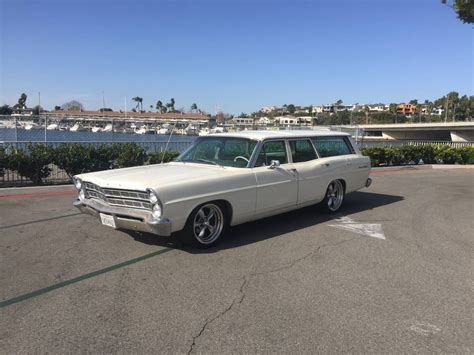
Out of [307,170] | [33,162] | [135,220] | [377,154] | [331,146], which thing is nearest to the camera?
[135,220]

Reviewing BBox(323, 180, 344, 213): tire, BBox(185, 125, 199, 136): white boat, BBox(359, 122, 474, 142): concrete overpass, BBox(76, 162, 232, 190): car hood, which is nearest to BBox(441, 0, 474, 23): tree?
BBox(185, 125, 199, 136): white boat

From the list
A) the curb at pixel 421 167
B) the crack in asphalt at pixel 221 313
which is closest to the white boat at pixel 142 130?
the curb at pixel 421 167

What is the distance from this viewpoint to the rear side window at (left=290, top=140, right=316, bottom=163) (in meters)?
7.26

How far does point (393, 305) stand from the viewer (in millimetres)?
4152

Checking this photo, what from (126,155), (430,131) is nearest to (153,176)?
(126,155)

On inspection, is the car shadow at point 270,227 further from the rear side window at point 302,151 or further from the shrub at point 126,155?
the shrub at point 126,155

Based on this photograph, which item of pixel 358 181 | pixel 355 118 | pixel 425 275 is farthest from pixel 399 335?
pixel 355 118

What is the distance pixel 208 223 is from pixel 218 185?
0.52 metres

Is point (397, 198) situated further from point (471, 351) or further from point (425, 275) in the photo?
point (471, 351)

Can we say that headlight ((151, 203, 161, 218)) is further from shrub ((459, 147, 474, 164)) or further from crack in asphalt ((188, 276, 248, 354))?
shrub ((459, 147, 474, 164))

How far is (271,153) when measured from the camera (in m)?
6.81

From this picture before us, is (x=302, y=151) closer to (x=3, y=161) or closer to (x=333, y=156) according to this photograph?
(x=333, y=156)

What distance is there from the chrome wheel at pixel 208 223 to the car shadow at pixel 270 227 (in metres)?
0.15

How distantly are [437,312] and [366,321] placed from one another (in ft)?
2.41
